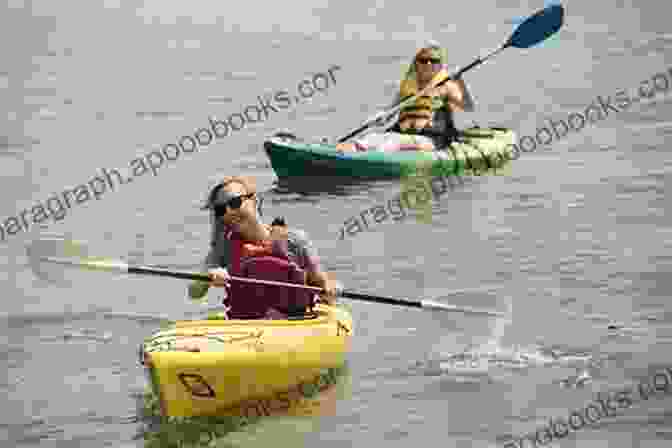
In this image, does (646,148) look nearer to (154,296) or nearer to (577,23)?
(154,296)

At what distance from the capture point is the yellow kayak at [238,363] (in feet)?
34.4

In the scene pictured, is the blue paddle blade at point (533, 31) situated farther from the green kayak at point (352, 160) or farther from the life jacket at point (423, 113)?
the green kayak at point (352, 160)

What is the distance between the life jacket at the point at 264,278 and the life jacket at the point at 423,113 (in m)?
8.69

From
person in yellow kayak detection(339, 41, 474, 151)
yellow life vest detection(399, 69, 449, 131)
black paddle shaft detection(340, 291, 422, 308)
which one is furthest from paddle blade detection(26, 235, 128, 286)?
yellow life vest detection(399, 69, 449, 131)

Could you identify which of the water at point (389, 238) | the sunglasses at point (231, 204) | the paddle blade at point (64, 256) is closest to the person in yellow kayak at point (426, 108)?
the water at point (389, 238)

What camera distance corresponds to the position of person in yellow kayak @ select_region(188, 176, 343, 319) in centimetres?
1098

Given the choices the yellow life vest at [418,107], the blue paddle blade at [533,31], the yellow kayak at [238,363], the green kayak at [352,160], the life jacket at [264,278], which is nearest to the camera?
the yellow kayak at [238,363]

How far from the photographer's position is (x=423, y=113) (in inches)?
788

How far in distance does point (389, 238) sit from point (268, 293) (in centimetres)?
602

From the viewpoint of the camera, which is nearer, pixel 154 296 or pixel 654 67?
pixel 154 296

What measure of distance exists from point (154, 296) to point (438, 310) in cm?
355

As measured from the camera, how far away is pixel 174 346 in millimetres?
10547

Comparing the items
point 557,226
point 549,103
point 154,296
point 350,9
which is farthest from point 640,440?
point 350,9

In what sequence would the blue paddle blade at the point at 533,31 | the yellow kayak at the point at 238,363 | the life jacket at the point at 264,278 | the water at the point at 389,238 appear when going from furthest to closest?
the blue paddle blade at the point at 533,31 < the water at the point at 389,238 < the life jacket at the point at 264,278 < the yellow kayak at the point at 238,363
